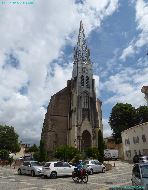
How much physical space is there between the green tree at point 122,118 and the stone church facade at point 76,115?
12.4 feet

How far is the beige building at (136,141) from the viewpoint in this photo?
47.3m

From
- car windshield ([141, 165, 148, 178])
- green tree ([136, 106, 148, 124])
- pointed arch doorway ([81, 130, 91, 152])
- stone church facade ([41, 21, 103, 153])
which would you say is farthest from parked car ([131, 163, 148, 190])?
green tree ([136, 106, 148, 124])

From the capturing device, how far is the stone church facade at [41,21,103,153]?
67812mm

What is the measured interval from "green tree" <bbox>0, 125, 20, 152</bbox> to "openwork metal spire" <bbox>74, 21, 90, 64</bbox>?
27.9 meters

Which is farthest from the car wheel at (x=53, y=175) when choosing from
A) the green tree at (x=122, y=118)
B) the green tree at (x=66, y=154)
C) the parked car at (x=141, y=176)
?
the green tree at (x=122, y=118)

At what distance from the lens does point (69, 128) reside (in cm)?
7031

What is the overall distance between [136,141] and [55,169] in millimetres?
29115

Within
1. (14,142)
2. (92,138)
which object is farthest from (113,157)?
(14,142)

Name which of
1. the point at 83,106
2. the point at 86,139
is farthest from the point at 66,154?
the point at 83,106

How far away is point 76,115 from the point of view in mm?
68938

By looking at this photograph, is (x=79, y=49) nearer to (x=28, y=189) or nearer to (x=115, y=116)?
(x=115, y=116)

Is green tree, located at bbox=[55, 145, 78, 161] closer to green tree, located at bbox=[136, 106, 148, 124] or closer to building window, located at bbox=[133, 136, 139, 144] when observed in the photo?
building window, located at bbox=[133, 136, 139, 144]

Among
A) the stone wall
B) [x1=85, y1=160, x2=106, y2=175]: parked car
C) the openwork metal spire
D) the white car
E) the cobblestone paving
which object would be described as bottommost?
the cobblestone paving

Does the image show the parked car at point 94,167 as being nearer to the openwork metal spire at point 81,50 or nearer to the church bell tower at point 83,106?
the church bell tower at point 83,106
